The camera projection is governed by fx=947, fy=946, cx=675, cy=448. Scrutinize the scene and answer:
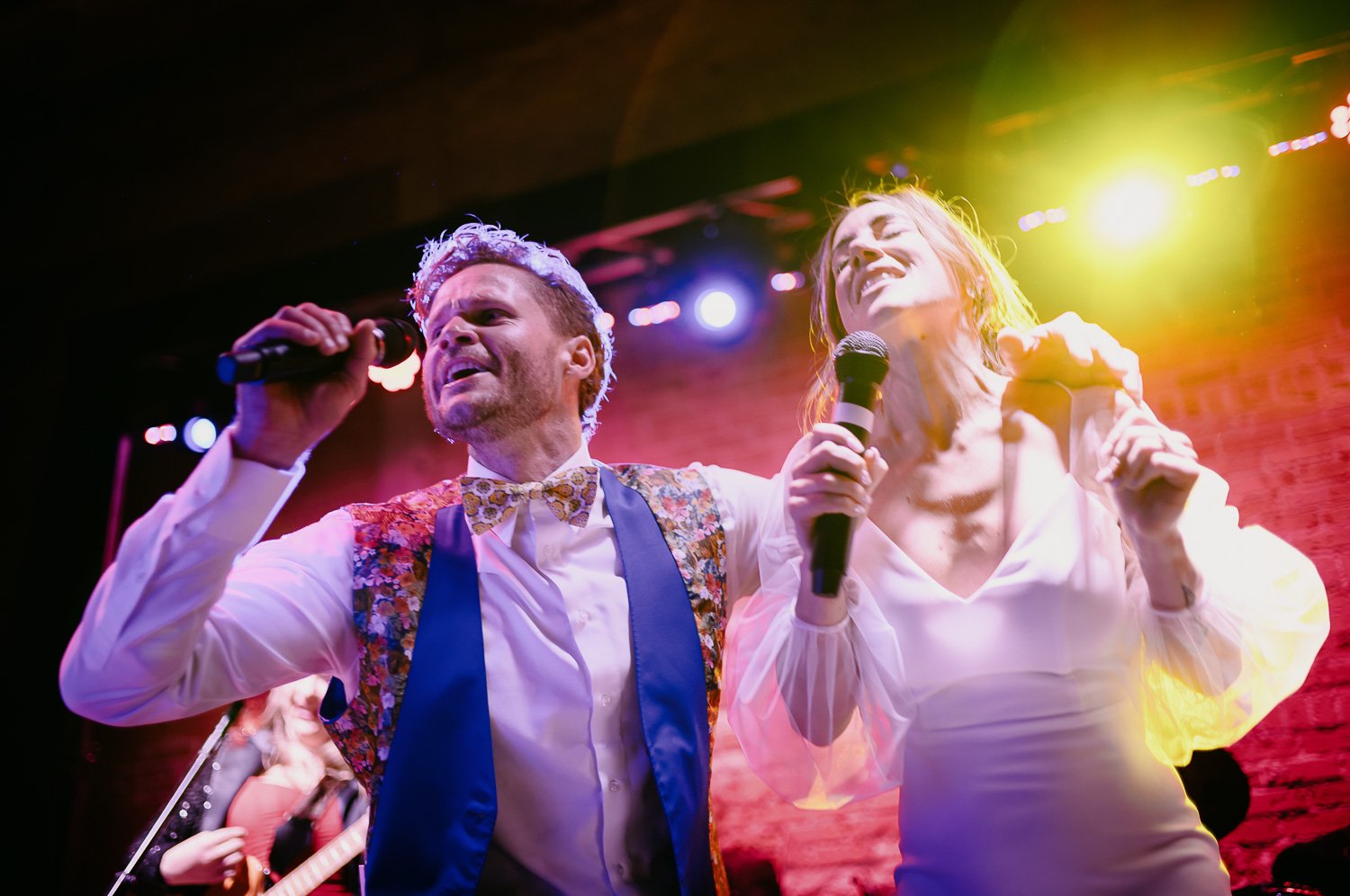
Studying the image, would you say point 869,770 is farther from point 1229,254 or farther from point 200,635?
point 1229,254

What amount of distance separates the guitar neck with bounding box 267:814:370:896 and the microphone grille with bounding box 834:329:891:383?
A: 2.55 meters

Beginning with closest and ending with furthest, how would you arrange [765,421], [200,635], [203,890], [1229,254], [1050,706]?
[1050,706] < [200,635] < [1229,254] < [203,890] < [765,421]

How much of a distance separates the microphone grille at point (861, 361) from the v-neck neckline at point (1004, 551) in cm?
29

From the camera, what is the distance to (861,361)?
142cm

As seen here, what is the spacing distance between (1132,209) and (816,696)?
6.30ft

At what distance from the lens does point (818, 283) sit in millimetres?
1938

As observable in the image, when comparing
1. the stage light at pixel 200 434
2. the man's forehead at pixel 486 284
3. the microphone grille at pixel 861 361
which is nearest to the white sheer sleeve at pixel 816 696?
the microphone grille at pixel 861 361

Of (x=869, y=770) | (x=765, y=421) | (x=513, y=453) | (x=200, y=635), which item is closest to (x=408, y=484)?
(x=765, y=421)

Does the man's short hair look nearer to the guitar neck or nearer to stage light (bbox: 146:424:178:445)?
the guitar neck

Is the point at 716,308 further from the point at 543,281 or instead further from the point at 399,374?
the point at 399,374

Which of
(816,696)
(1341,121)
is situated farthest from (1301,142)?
(816,696)

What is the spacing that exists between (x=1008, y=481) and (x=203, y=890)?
296 centimetres

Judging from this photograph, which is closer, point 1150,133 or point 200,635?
point 200,635

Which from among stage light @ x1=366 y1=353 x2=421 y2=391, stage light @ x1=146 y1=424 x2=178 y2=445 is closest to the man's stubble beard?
stage light @ x1=366 y1=353 x2=421 y2=391
